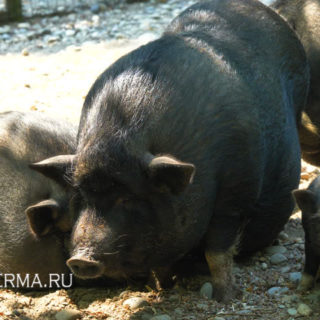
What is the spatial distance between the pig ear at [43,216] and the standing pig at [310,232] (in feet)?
5.30

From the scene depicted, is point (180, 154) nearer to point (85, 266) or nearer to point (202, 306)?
point (85, 266)

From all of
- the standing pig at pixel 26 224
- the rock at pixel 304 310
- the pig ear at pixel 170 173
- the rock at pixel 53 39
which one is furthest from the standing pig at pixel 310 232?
the rock at pixel 53 39

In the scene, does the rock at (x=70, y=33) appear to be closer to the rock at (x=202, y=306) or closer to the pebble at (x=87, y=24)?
the pebble at (x=87, y=24)

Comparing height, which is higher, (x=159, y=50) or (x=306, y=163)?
→ (x=159, y=50)

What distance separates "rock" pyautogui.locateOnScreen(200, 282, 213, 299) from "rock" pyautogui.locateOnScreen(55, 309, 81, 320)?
814 mm

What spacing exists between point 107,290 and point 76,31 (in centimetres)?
666

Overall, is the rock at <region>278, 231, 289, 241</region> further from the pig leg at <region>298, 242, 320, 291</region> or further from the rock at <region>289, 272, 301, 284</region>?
the pig leg at <region>298, 242, 320, 291</region>

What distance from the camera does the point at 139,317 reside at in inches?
170

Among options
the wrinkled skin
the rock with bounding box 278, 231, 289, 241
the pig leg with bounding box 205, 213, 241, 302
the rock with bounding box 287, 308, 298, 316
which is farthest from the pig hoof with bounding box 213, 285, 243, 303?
the wrinkled skin

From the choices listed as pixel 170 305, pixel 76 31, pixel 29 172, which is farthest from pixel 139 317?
pixel 76 31

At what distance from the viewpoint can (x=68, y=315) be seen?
174 inches

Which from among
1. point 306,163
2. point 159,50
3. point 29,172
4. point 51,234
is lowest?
point 306,163

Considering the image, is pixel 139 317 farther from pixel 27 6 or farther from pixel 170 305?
pixel 27 6

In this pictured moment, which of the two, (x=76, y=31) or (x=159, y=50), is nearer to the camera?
(x=159, y=50)
